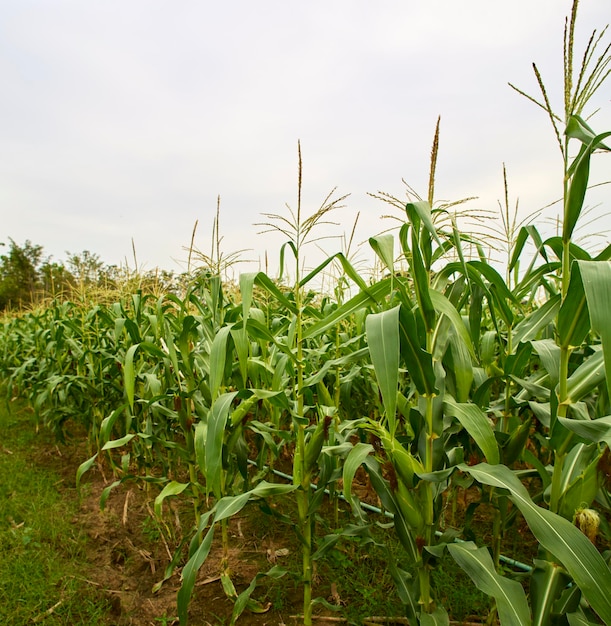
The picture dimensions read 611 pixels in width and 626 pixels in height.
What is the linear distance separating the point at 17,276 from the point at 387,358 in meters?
30.1

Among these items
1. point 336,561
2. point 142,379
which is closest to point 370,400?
point 336,561

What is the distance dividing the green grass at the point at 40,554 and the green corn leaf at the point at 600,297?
2369 mm

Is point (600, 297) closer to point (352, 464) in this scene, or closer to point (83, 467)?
point (352, 464)

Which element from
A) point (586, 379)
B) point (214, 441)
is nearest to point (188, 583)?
point (214, 441)

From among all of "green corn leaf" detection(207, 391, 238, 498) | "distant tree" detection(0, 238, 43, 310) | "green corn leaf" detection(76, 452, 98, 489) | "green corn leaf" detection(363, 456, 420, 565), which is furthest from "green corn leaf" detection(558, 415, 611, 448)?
"distant tree" detection(0, 238, 43, 310)

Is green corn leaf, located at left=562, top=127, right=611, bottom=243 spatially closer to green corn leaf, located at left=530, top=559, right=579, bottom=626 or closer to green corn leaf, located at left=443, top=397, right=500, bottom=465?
green corn leaf, located at left=443, top=397, right=500, bottom=465

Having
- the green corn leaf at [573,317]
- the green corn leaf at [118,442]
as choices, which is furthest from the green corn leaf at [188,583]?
the green corn leaf at [573,317]

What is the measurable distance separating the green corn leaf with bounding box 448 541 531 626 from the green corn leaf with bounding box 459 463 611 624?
146 mm

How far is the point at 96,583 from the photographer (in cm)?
218

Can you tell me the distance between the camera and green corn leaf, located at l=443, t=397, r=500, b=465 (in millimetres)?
1178

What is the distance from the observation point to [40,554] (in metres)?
2.39

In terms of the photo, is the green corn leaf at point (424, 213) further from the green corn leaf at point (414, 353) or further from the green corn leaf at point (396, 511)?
the green corn leaf at point (396, 511)

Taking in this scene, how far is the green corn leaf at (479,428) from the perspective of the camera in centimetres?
118

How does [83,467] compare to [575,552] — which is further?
[83,467]
